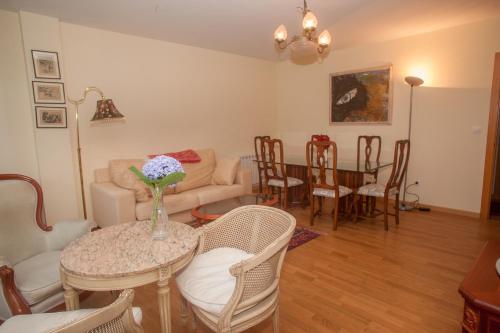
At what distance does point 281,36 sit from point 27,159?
2906mm

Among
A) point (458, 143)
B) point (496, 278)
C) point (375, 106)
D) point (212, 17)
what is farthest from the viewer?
point (375, 106)

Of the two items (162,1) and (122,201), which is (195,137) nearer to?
(122,201)

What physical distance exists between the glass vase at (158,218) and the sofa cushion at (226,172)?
2408 mm

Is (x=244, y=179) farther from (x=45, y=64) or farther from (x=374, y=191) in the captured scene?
(x=45, y=64)

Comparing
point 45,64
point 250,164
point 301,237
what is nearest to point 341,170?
point 301,237

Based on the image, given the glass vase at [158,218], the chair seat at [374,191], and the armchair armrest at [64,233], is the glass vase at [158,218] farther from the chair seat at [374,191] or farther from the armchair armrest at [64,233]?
the chair seat at [374,191]

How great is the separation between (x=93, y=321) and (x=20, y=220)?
169cm

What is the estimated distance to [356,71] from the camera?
180 inches

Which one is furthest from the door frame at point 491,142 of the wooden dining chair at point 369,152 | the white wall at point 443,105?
the wooden dining chair at point 369,152

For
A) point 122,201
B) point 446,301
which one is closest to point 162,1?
point 122,201

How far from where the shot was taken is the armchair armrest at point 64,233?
84.0 inches

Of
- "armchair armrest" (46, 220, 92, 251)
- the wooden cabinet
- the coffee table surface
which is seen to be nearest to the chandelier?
the coffee table surface

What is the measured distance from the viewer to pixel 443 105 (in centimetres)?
388

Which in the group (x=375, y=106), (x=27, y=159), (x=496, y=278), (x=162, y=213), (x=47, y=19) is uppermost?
(x=47, y=19)
